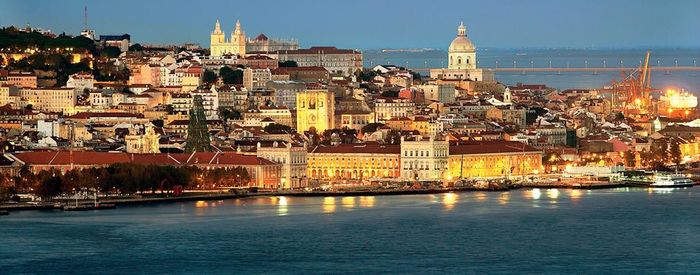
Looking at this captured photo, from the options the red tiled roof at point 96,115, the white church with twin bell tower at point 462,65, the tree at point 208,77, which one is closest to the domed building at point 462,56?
the white church with twin bell tower at point 462,65

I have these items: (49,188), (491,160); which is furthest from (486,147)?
(49,188)

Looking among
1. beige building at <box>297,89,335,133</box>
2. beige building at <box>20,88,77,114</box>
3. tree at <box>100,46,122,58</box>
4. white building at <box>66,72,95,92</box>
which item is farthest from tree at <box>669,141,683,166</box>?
tree at <box>100,46,122,58</box>

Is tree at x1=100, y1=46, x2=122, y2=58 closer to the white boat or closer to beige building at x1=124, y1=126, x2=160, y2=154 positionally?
beige building at x1=124, y1=126, x2=160, y2=154

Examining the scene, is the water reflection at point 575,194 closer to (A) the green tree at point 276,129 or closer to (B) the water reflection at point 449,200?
(B) the water reflection at point 449,200

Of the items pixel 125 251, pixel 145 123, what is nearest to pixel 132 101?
pixel 145 123

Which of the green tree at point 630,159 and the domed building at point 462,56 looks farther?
the domed building at point 462,56

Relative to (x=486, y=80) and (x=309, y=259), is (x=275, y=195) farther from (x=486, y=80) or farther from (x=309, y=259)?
(x=486, y=80)
